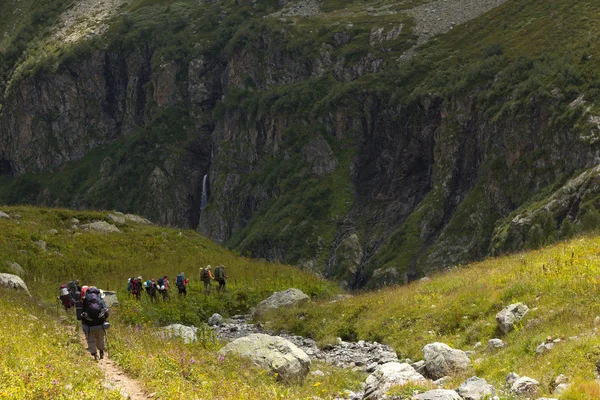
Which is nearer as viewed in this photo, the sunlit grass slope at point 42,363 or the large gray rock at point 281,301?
the sunlit grass slope at point 42,363

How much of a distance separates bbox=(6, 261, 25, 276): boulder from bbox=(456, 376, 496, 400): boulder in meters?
30.6

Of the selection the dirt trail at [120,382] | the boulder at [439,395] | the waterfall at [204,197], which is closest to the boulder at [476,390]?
the boulder at [439,395]

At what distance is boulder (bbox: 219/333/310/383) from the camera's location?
19016mm

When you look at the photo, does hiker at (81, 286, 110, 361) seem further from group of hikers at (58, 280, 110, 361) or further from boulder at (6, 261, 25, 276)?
boulder at (6, 261, 25, 276)

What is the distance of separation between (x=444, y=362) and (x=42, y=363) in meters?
10.0

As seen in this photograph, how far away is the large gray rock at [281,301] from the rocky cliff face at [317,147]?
93.1 ft

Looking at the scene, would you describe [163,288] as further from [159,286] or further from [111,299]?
[111,299]

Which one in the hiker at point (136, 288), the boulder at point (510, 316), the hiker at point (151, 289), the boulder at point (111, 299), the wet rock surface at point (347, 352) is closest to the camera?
the boulder at point (510, 316)

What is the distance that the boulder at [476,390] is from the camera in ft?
44.6

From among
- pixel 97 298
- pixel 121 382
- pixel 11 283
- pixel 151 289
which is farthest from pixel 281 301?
pixel 121 382

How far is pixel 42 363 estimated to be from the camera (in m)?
15.5

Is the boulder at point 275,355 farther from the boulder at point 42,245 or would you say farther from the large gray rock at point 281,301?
the boulder at point 42,245

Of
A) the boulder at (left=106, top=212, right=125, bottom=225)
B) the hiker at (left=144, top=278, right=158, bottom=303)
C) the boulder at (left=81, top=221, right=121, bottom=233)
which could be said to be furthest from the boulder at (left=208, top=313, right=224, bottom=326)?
the boulder at (left=106, top=212, right=125, bottom=225)

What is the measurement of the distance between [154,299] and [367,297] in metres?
11.6
